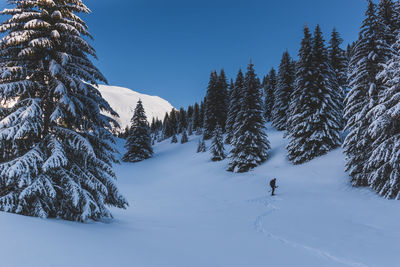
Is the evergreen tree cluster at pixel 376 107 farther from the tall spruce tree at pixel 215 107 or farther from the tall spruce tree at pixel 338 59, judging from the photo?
the tall spruce tree at pixel 215 107

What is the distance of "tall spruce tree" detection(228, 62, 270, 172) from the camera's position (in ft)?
81.6

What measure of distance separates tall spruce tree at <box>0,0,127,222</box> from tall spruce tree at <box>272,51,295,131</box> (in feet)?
104

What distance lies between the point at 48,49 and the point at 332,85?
23.9m

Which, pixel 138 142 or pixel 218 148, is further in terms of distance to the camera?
pixel 138 142

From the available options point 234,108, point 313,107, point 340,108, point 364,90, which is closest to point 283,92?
point 234,108

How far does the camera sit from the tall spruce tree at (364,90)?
13.6 metres

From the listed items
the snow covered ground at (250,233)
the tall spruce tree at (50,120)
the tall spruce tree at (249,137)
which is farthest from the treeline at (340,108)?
the tall spruce tree at (50,120)

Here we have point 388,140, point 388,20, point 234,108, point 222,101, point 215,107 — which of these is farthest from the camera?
point 222,101

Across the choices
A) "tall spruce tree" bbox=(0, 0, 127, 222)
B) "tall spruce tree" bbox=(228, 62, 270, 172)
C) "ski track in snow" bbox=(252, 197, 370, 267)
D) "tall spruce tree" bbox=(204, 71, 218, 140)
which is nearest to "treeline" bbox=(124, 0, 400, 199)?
"tall spruce tree" bbox=(228, 62, 270, 172)

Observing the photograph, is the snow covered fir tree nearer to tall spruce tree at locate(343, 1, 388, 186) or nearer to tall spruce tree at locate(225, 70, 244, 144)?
tall spruce tree at locate(225, 70, 244, 144)

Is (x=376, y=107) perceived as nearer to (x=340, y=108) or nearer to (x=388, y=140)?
(x=388, y=140)

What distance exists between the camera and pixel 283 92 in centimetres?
3522

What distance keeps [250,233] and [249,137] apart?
1748cm

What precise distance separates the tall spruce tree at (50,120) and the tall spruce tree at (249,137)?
710 inches
